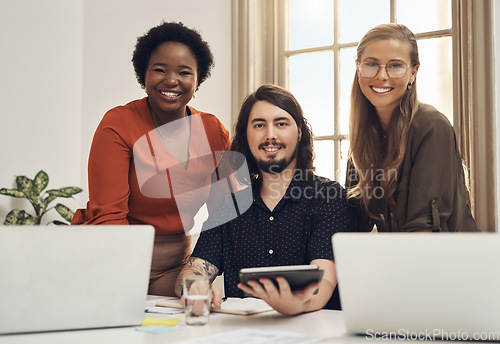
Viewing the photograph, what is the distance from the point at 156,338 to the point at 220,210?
2.81 ft

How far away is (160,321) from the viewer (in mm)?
1271

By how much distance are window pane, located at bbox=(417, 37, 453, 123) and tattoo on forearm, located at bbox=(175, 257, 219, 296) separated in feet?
4.63

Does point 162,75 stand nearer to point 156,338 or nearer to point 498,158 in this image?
point 156,338

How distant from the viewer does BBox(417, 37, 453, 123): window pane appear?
261cm

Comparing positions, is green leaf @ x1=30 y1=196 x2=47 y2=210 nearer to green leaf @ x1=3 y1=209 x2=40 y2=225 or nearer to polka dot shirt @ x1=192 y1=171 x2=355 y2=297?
green leaf @ x1=3 y1=209 x2=40 y2=225

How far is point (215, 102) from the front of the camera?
3.06m

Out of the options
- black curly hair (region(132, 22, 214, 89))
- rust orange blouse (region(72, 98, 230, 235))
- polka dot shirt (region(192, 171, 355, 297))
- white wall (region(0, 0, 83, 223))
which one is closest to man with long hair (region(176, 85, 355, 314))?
polka dot shirt (region(192, 171, 355, 297))

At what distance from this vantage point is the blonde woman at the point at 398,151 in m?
1.65

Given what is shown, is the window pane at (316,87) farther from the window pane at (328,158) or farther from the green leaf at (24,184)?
the green leaf at (24,184)

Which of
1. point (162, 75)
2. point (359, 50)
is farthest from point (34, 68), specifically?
point (359, 50)

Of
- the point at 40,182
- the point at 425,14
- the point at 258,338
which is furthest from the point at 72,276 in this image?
the point at 425,14

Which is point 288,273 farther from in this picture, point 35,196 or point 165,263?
point 35,196

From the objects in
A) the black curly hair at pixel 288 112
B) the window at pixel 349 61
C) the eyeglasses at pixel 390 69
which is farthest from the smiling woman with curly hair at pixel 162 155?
the window at pixel 349 61

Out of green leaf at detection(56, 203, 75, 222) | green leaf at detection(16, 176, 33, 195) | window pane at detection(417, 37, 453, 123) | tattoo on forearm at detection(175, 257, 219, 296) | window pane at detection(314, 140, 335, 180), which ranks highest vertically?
window pane at detection(417, 37, 453, 123)
